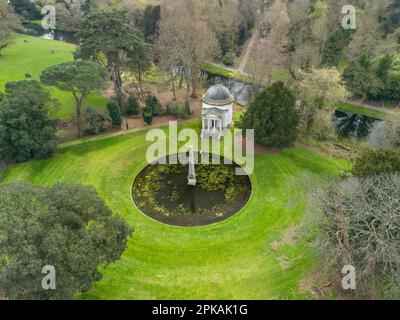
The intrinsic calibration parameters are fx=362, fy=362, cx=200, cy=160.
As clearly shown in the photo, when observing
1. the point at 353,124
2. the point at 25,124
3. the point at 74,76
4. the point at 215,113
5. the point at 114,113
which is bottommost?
the point at 353,124

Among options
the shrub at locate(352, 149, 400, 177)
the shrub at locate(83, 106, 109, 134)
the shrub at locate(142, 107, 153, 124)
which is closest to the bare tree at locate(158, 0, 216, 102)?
the shrub at locate(142, 107, 153, 124)

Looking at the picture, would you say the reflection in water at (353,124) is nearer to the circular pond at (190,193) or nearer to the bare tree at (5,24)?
the circular pond at (190,193)

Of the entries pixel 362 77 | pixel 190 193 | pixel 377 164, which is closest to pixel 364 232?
pixel 377 164

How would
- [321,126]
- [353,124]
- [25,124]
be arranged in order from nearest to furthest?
[25,124] → [321,126] → [353,124]

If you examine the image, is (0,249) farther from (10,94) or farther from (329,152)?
(329,152)

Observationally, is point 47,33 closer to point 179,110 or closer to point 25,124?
point 179,110
